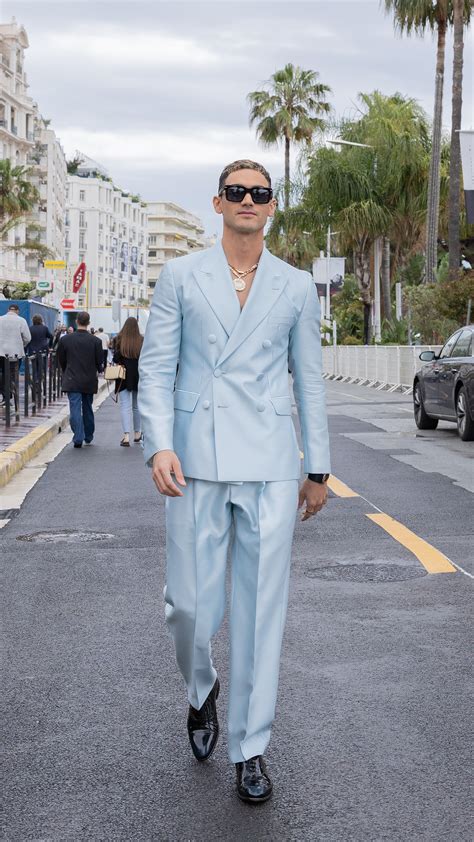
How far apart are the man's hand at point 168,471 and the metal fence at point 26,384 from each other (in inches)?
565

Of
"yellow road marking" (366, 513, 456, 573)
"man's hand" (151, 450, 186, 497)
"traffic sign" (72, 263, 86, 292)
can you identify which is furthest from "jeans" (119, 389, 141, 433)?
"traffic sign" (72, 263, 86, 292)

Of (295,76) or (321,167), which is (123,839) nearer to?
(321,167)

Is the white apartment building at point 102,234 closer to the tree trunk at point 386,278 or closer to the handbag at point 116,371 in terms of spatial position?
the tree trunk at point 386,278

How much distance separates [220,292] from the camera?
420 centimetres

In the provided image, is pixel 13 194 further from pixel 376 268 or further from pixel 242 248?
pixel 242 248

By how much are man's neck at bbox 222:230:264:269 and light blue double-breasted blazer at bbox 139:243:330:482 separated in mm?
29

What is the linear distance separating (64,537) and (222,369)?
5594 mm

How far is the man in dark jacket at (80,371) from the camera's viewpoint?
56.8 ft

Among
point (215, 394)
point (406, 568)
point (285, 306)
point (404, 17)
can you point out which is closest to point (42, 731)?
point (215, 394)

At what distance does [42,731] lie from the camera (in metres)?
4.74

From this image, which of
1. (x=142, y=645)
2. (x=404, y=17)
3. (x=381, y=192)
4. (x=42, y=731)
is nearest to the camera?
(x=42, y=731)

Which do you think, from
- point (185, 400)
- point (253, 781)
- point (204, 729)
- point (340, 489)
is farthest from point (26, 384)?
point (253, 781)

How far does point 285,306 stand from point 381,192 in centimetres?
4651

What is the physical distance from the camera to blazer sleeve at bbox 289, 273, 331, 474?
4.29 m
